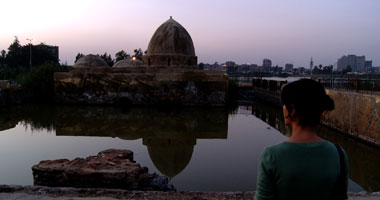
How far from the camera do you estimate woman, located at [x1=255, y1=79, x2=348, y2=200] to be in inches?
46.8

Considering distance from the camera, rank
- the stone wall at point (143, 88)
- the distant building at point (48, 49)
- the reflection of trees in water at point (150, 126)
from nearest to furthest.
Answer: the reflection of trees in water at point (150, 126) < the stone wall at point (143, 88) < the distant building at point (48, 49)

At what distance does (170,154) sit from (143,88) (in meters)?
8.40

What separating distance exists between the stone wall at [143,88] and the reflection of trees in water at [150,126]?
1.72 m

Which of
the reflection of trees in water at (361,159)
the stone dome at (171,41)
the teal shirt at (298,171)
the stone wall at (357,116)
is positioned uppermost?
the stone dome at (171,41)

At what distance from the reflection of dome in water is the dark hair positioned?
4.01 m

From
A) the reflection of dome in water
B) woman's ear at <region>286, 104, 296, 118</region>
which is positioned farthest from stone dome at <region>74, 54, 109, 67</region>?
woman's ear at <region>286, 104, 296, 118</region>

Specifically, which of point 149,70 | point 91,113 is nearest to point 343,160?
point 91,113

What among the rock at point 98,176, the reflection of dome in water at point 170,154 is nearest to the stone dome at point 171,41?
the reflection of dome in water at point 170,154

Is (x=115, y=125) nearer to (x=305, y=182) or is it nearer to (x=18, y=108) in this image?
(x=18, y=108)

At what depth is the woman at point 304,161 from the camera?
1.19m

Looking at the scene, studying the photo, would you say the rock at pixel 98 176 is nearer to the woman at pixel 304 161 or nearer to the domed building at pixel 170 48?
the woman at pixel 304 161

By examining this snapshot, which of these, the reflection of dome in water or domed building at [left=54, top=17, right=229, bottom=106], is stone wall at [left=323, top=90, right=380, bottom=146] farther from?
domed building at [left=54, top=17, right=229, bottom=106]

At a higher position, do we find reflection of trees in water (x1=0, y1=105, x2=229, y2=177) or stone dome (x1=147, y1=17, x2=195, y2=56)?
stone dome (x1=147, y1=17, x2=195, y2=56)

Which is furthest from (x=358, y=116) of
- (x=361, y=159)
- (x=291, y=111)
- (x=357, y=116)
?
(x=291, y=111)
